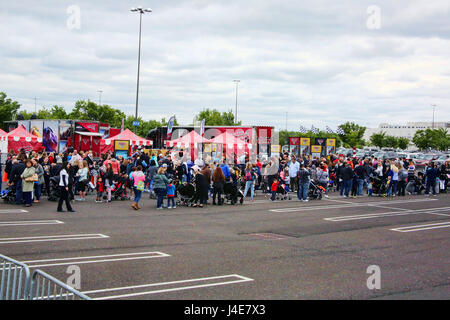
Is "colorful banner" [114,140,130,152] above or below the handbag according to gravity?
above

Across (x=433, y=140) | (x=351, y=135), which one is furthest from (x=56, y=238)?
(x=433, y=140)

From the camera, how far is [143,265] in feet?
31.3

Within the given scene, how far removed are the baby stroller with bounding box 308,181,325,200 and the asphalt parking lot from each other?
3818mm

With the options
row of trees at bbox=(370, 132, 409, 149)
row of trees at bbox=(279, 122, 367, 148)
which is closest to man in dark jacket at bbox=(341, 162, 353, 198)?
row of trees at bbox=(279, 122, 367, 148)

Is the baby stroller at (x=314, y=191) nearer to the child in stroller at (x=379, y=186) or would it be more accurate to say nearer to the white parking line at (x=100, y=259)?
the child in stroller at (x=379, y=186)

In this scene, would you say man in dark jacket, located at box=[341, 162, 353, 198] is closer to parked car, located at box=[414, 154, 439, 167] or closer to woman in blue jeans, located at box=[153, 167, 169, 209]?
woman in blue jeans, located at box=[153, 167, 169, 209]

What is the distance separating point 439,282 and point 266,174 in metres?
15.6

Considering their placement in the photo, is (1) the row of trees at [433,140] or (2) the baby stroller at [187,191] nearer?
(2) the baby stroller at [187,191]

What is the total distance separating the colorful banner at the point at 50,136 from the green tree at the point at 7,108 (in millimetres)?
31114

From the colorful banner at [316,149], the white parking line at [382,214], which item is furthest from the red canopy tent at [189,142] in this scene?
the white parking line at [382,214]

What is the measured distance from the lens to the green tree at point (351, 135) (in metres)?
79.5

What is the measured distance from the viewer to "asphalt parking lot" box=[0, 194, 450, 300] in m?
8.16

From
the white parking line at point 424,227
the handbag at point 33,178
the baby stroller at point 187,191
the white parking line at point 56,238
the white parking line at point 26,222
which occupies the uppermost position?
the handbag at point 33,178
